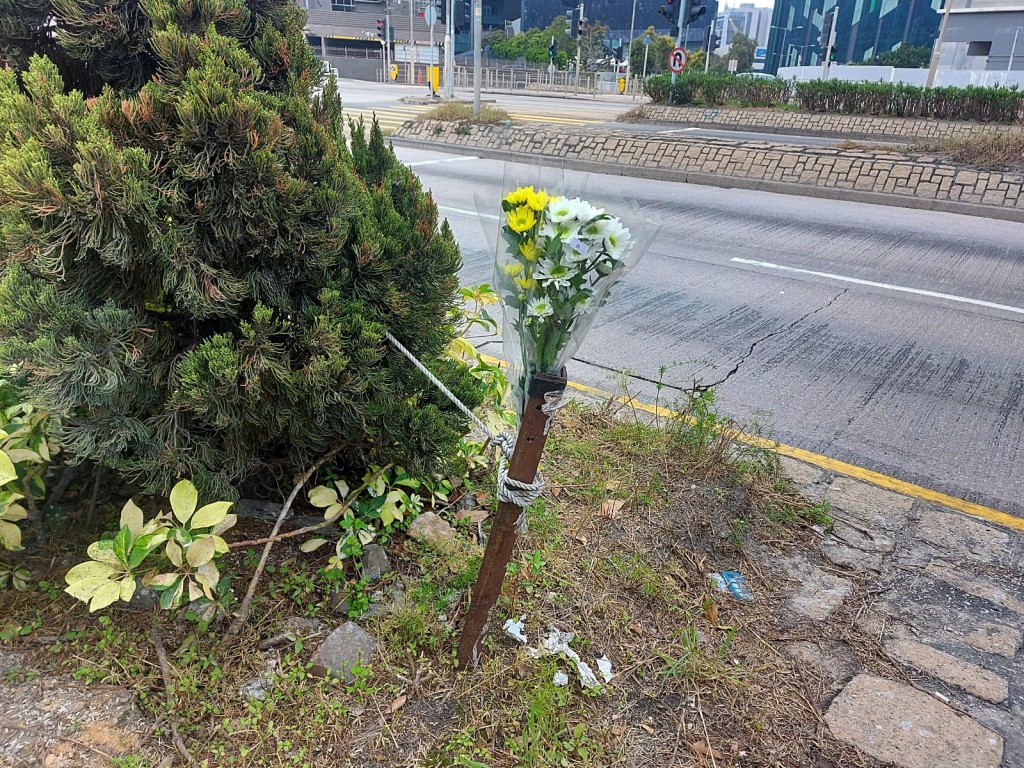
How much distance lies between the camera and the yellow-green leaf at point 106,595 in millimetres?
1849

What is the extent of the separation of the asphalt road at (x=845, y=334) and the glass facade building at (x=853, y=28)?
152 ft

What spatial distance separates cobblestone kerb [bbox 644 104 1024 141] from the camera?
16.9 metres

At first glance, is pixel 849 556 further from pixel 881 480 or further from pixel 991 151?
pixel 991 151

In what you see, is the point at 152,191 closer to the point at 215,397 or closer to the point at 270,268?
the point at 270,268

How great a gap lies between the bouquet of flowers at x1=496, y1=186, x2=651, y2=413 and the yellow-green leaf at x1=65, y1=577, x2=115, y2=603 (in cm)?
129

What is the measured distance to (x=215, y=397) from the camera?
207cm

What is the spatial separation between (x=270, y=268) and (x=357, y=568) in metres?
1.05

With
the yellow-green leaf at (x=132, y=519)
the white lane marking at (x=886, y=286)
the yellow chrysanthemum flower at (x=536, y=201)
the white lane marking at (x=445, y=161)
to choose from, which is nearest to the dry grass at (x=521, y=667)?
the yellow-green leaf at (x=132, y=519)

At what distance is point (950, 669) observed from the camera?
2.36 m

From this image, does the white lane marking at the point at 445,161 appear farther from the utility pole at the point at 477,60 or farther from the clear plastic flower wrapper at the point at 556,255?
the clear plastic flower wrapper at the point at 556,255

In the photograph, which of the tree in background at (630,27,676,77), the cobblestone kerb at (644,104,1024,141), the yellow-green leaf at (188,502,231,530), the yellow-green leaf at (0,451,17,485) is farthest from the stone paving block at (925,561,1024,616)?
the tree in background at (630,27,676,77)

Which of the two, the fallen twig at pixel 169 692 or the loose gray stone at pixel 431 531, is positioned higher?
the loose gray stone at pixel 431 531

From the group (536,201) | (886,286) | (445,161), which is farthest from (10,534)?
(445,161)

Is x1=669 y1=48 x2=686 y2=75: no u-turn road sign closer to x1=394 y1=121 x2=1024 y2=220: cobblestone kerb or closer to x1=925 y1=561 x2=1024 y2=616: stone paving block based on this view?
x1=394 y1=121 x2=1024 y2=220: cobblestone kerb
